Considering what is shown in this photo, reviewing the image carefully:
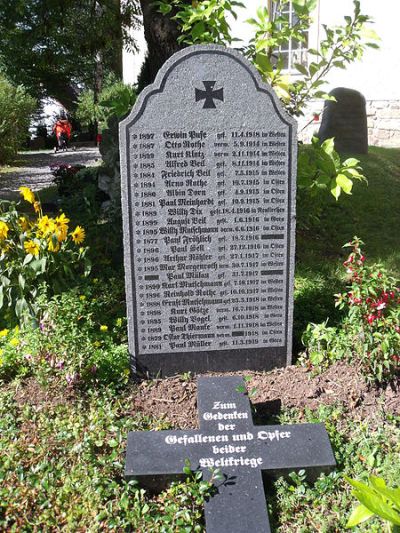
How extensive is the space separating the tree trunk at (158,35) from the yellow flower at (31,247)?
4.02 m

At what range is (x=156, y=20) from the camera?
24.1ft

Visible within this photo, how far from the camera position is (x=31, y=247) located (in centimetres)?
431

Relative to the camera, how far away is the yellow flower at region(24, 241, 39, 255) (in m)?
4.29

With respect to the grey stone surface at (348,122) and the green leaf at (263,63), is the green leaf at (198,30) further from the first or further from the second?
the grey stone surface at (348,122)

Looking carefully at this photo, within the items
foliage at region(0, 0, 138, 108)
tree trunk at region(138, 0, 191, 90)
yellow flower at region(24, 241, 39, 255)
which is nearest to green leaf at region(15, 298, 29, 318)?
yellow flower at region(24, 241, 39, 255)

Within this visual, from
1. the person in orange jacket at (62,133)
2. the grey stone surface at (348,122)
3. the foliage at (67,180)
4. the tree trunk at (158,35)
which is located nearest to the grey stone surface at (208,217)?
the tree trunk at (158,35)

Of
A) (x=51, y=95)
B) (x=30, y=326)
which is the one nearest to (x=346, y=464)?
(x=30, y=326)

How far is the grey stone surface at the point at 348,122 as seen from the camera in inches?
407

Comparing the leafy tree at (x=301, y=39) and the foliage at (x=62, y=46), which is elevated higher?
the foliage at (x=62, y=46)

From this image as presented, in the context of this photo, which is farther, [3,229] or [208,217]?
[3,229]

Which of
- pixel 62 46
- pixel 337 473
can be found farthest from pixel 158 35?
pixel 62 46

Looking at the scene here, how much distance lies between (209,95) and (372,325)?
5.71 ft

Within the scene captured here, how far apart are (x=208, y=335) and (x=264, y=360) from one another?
17.7 inches

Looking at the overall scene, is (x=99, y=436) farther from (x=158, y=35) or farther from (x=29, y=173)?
(x=29, y=173)
